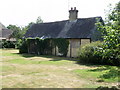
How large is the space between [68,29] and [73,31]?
49.8 inches

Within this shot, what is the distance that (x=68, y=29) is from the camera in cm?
2302

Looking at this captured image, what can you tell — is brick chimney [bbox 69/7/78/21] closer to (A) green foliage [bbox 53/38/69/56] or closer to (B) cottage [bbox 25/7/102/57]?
(B) cottage [bbox 25/7/102/57]

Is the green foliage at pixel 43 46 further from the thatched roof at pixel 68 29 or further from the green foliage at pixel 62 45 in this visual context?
the green foliage at pixel 62 45

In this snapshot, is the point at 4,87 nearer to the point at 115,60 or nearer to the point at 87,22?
the point at 115,60

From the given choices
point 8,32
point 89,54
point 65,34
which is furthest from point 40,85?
point 8,32

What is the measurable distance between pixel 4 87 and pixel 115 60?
9963mm

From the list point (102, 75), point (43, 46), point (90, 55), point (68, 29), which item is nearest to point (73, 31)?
point (68, 29)

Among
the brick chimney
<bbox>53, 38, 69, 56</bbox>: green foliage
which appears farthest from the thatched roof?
<bbox>53, 38, 69, 56</bbox>: green foliage

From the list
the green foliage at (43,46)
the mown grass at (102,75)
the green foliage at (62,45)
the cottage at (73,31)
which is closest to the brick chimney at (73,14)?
the cottage at (73,31)

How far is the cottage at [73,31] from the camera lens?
19.9 meters

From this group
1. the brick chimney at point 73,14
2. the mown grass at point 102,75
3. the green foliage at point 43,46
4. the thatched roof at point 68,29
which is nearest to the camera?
the mown grass at point 102,75

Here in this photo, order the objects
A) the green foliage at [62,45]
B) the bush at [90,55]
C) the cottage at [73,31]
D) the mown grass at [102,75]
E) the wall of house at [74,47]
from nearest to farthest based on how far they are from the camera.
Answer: the mown grass at [102,75] < the bush at [90,55] < the cottage at [73,31] < the wall of house at [74,47] < the green foliage at [62,45]

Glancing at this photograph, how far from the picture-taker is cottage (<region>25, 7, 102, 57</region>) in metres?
19.9

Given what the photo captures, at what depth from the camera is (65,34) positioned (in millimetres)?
22266
